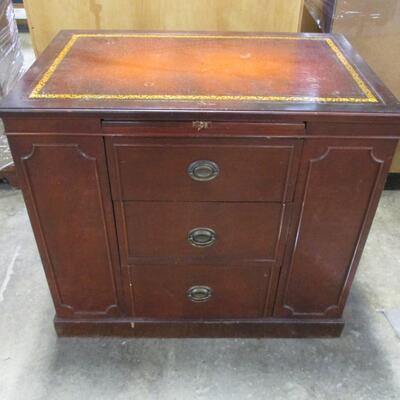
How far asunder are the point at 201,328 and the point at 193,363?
106 millimetres

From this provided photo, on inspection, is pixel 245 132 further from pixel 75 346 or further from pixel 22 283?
pixel 22 283

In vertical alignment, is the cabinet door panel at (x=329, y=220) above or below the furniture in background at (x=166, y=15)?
below

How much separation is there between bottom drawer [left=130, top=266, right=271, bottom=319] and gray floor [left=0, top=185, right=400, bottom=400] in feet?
0.38

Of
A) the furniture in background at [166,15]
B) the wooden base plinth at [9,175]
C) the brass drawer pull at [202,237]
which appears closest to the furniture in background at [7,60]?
the wooden base plinth at [9,175]

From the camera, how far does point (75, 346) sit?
1.23 m

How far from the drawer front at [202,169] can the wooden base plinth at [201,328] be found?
1.55 ft

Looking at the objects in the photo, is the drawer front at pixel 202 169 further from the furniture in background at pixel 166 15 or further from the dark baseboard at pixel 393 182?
the dark baseboard at pixel 393 182

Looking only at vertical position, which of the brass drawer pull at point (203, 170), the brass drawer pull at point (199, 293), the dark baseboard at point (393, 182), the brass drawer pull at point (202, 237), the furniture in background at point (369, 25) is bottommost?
the dark baseboard at point (393, 182)

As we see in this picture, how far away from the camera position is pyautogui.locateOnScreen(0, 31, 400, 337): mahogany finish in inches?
33.4

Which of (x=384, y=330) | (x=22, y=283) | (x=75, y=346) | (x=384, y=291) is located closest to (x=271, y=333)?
(x=384, y=330)

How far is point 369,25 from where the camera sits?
1.46 metres

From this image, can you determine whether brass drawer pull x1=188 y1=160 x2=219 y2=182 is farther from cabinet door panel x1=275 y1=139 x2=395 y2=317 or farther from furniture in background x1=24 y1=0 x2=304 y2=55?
furniture in background x1=24 y1=0 x2=304 y2=55

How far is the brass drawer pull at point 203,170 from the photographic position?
2.95 feet

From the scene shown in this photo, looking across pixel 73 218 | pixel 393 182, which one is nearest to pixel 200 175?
pixel 73 218
